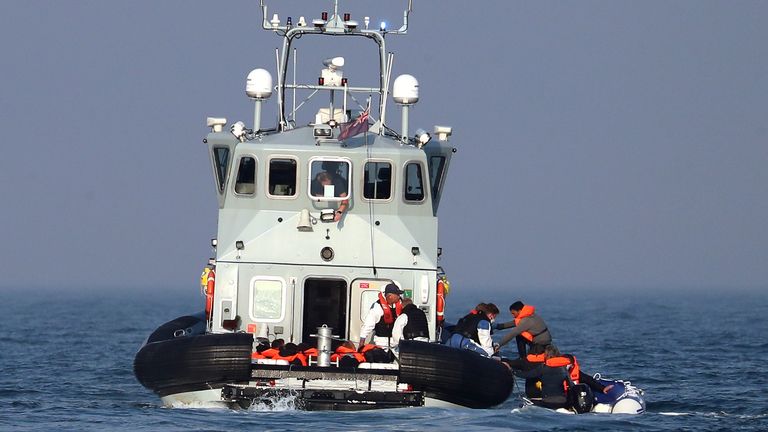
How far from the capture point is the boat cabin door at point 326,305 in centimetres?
1978

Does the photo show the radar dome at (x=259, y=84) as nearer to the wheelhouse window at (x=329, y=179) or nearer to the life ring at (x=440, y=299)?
the wheelhouse window at (x=329, y=179)

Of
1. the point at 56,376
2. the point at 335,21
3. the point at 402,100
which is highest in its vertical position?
the point at 335,21

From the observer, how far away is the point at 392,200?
62.8 ft

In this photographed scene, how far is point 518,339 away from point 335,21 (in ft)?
17.7

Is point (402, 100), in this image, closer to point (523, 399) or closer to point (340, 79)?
point (340, 79)

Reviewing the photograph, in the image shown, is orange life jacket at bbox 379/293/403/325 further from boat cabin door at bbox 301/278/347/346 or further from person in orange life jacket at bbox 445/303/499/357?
person in orange life jacket at bbox 445/303/499/357

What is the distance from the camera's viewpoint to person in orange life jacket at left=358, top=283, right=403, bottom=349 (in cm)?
1814

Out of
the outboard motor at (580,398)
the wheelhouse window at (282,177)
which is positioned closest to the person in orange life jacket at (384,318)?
the wheelhouse window at (282,177)

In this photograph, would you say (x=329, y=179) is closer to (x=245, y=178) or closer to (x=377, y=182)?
(x=377, y=182)

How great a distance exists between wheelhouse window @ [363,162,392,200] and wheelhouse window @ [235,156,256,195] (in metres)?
1.52

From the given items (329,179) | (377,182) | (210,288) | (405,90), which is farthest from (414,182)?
(210,288)

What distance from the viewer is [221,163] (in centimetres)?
1980

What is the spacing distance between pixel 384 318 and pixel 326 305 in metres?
1.83

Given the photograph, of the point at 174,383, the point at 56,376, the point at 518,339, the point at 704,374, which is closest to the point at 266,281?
the point at 174,383
